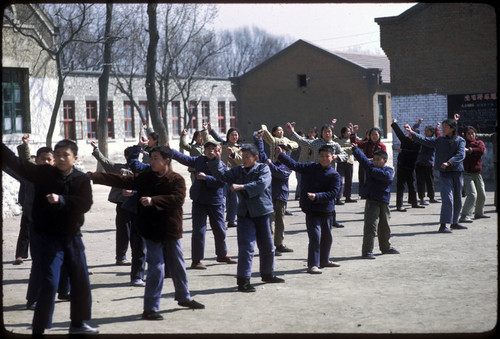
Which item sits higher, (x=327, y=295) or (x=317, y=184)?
(x=317, y=184)

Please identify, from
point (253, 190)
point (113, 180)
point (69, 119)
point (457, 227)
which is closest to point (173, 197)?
point (113, 180)

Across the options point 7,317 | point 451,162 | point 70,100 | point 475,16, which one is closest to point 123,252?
point 7,317

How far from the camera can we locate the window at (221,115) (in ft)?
178

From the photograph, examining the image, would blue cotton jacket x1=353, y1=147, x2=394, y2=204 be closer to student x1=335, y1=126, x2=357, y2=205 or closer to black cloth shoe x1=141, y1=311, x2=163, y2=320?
black cloth shoe x1=141, y1=311, x2=163, y2=320

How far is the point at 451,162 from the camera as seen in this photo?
485 inches

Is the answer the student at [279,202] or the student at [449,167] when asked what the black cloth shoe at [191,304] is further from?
the student at [449,167]

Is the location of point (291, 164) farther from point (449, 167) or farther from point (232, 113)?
point (232, 113)

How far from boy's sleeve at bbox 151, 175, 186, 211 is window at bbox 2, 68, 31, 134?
18147mm

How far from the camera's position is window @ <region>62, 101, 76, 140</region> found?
134 ft

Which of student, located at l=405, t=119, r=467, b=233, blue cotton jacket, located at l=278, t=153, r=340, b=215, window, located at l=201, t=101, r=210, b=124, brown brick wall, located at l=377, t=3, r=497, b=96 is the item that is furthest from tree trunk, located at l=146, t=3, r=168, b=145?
window, located at l=201, t=101, r=210, b=124

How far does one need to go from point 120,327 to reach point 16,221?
1026 cm

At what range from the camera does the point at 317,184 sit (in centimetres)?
955

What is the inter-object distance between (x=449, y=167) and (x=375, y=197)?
9.03 ft

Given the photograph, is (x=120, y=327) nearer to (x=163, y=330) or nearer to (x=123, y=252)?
(x=163, y=330)
